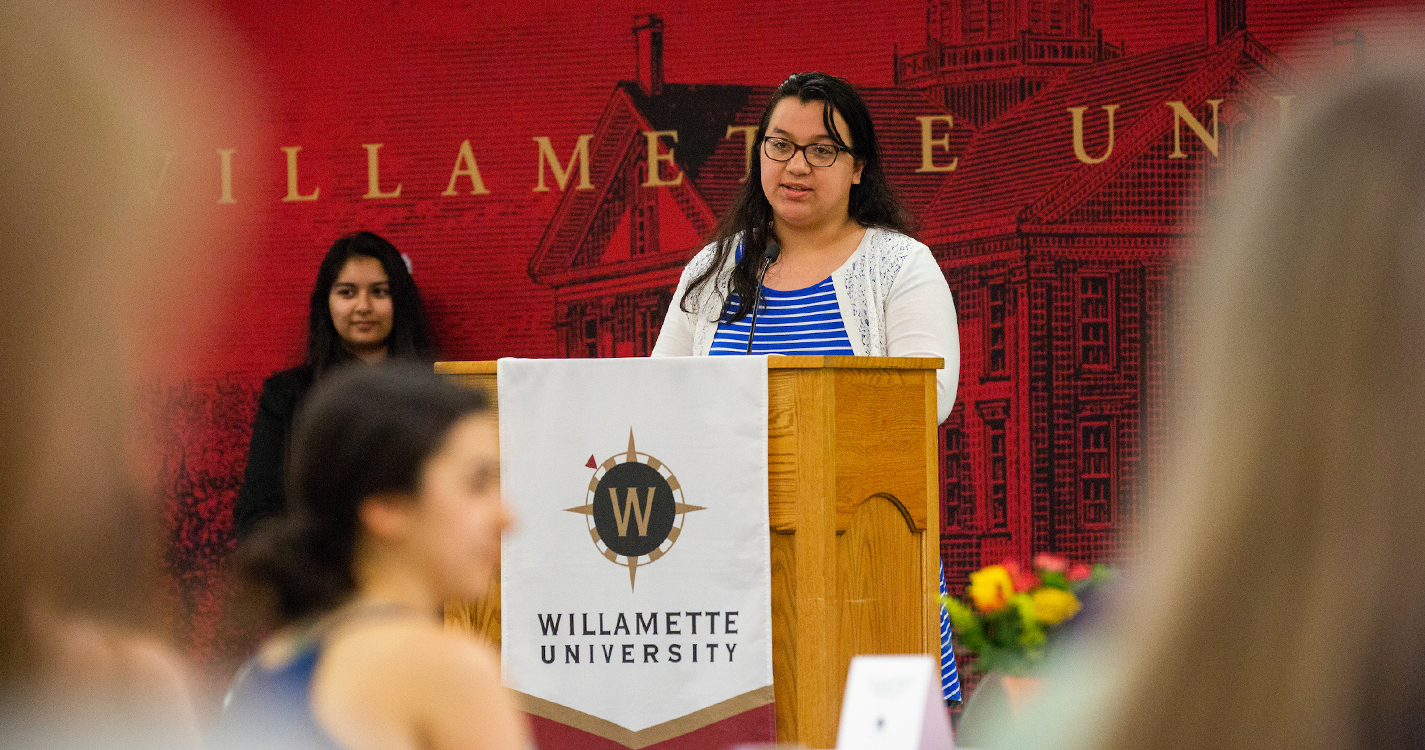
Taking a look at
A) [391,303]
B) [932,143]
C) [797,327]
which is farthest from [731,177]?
[797,327]

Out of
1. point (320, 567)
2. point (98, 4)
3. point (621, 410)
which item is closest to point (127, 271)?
point (98, 4)

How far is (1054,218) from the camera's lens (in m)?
4.43

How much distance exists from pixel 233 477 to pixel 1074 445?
9.19ft

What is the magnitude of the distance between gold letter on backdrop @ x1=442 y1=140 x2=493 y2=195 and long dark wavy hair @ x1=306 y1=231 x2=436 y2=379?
33 cm

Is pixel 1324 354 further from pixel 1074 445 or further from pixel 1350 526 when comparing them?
pixel 1074 445

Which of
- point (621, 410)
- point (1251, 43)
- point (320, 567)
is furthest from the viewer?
point (1251, 43)

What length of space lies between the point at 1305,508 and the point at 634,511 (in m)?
1.85

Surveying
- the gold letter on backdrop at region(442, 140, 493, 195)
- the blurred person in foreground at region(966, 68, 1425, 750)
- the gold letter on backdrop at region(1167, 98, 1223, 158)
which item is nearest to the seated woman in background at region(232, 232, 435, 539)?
the gold letter on backdrop at region(442, 140, 493, 195)

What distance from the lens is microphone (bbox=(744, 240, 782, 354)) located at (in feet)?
9.60

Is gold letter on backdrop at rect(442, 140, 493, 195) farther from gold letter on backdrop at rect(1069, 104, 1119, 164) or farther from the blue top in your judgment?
the blue top

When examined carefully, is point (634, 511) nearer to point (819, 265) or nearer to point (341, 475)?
point (819, 265)

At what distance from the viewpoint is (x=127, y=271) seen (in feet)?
2.40

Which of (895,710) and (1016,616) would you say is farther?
(1016,616)

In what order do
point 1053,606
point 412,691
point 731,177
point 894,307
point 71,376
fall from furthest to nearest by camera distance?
point 731,177, point 894,307, point 1053,606, point 412,691, point 71,376
